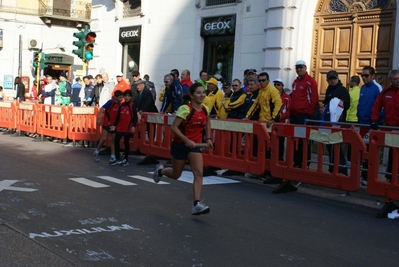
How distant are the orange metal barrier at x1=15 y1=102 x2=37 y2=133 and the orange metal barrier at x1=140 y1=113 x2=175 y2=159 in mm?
5775

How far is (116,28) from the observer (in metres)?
24.7

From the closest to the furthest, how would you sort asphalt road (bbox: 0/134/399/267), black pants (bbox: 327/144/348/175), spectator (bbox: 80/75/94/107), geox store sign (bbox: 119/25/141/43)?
asphalt road (bbox: 0/134/399/267), black pants (bbox: 327/144/348/175), spectator (bbox: 80/75/94/107), geox store sign (bbox: 119/25/141/43)

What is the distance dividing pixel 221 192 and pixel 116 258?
4.31 metres

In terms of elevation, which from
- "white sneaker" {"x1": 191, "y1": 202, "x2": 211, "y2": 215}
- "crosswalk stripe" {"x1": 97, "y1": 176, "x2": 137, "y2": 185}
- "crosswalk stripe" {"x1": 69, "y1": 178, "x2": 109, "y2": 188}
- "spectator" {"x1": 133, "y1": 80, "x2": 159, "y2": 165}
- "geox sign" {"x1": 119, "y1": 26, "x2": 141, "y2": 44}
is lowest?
"crosswalk stripe" {"x1": 97, "y1": 176, "x2": 137, "y2": 185}

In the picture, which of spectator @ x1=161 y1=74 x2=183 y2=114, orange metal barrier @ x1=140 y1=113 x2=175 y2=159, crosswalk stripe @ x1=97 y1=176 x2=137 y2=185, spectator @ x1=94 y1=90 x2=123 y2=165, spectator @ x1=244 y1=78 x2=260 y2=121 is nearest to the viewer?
crosswalk stripe @ x1=97 y1=176 x2=137 y2=185

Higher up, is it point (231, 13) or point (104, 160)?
point (231, 13)

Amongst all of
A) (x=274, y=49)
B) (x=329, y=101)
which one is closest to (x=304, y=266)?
(x=329, y=101)

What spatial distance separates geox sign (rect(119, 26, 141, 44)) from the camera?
76.5 ft

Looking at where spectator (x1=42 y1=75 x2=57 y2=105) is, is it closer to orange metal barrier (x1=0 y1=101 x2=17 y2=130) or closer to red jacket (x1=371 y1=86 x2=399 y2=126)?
orange metal barrier (x1=0 y1=101 x2=17 y2=130)

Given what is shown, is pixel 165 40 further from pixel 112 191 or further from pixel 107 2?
pixel 112 191

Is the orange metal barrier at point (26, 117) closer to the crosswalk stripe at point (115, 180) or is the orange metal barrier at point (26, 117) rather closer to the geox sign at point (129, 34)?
the geox sign at point (129, 34)

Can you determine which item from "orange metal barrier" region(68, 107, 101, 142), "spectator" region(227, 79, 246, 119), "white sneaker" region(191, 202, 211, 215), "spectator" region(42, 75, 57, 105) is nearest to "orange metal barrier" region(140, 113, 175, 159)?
"spectator" region(227, 79, 246, 119)

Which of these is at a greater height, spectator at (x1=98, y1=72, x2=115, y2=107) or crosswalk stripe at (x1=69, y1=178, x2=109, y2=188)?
spectator at (x1=98, y1=72, x2=115, y2=107)

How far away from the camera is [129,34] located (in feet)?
78.1
